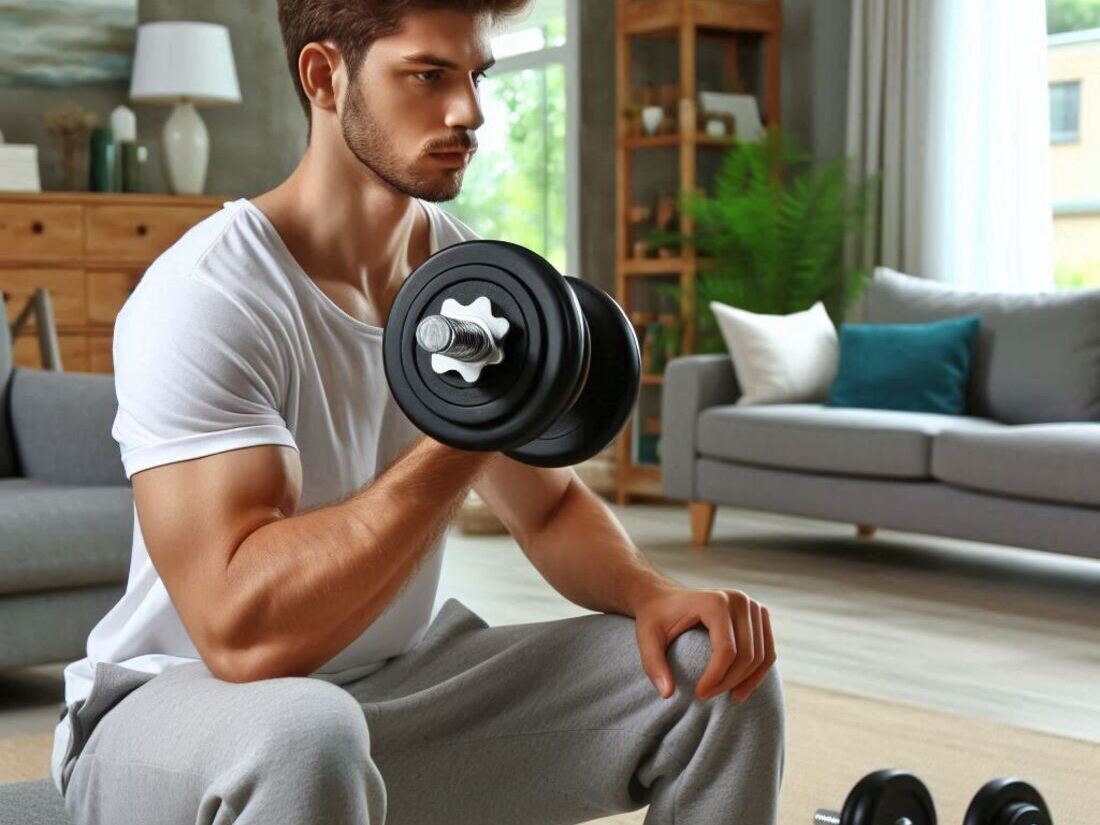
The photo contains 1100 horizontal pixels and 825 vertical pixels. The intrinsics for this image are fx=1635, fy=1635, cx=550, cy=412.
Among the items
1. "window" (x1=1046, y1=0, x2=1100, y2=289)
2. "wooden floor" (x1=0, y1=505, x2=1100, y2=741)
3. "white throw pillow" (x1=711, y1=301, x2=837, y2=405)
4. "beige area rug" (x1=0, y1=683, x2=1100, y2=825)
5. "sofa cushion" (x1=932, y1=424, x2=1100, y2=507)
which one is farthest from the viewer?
"window" (x1=1046, y1=0, x2=1100, y2=289)

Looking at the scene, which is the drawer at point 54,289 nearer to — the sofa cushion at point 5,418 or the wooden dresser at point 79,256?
the wooden dresser at point 79,256

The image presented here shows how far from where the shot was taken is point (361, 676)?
1.58m

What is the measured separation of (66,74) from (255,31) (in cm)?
80

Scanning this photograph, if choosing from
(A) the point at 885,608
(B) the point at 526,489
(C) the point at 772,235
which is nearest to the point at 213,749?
(B) the point at 526,489

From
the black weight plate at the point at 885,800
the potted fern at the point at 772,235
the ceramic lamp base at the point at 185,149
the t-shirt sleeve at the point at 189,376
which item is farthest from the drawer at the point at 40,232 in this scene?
the black weight plate at the point at 885,800

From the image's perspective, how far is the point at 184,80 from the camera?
5.89m

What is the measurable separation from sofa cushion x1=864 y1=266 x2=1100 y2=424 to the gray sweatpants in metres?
3.23

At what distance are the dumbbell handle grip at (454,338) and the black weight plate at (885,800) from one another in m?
0.56

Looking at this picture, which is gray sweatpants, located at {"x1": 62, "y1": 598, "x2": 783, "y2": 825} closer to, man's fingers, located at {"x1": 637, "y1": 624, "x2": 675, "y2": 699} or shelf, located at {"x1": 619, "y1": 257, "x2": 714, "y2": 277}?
man's fingers, located at {"x1": 637, "y1": 624, "x2": 675, "y2": 699}

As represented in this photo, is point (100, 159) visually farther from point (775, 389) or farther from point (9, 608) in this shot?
point (9, 608)

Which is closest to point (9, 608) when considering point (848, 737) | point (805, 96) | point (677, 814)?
point (848, 737)

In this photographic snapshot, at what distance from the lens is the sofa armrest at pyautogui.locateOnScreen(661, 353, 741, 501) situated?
198 inches

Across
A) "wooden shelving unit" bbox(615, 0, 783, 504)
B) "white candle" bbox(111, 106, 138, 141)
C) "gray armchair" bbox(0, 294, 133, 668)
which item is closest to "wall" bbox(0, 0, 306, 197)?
"white candle" bbox(111, 106, 138, 141)

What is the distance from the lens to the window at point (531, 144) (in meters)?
6.85
